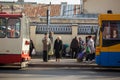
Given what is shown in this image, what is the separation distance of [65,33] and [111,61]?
45.0 feet

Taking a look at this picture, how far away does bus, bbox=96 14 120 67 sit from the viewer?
25.6 metres

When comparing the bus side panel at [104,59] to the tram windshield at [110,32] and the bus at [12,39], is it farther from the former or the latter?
the bus at [12,39]

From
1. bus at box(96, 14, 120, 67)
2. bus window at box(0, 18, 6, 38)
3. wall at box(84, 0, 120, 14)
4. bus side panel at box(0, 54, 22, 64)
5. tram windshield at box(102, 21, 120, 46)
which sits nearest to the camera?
bus side panel at box(0, 54, 22, 64)

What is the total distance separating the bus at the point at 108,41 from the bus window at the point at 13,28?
4.33 m

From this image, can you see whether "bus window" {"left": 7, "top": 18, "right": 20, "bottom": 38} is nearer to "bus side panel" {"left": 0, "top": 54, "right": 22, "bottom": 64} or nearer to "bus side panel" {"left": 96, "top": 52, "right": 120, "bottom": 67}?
"bus side panel" {"left": 0, "top": 54, "right": 22, "bottom": 64}

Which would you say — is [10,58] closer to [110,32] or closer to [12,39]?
[12,39]

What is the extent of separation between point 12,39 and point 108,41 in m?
5.06

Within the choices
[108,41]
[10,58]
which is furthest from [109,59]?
[10,58]

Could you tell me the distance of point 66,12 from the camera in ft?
199

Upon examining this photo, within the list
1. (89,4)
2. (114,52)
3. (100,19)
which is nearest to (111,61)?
(114,52)

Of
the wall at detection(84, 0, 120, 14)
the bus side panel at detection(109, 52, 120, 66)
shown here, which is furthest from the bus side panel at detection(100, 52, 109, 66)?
the wall at detection(84, 0, 120, 14)

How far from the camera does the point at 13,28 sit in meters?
25.9

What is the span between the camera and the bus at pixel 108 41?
83.9 ft

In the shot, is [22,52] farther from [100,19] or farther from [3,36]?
[100,19]
